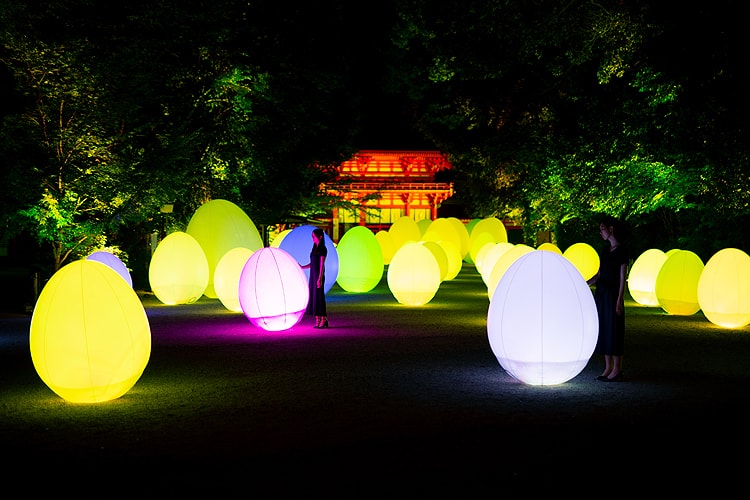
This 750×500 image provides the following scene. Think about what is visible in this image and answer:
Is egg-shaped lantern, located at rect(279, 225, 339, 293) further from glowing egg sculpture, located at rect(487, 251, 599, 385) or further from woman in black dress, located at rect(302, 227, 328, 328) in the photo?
glowing egg sculpture, located at rect(487, 251, 599, 385)

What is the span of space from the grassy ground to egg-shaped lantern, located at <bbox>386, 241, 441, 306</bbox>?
20.2 ft

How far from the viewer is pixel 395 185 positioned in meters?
59.8

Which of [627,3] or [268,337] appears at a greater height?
[627,3]

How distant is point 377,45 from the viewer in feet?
149

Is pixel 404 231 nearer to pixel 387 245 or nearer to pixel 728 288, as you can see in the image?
pixel 387 245

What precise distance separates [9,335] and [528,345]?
9344 millimetres

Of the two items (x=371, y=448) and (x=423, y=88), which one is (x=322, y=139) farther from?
(x=371, y=448)

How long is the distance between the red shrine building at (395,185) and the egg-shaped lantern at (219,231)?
33897mm

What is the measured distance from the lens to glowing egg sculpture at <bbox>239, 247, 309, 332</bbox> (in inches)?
598

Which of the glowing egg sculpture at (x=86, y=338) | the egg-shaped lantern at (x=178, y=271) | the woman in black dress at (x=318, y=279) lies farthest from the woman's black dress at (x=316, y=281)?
the glowing egg sculpture at (x=86, y=338)

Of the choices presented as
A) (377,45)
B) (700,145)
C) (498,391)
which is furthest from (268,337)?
(377,45)

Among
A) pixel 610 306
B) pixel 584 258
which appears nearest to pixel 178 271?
pixel 584 258

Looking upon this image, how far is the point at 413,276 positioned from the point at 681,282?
19.2 feet

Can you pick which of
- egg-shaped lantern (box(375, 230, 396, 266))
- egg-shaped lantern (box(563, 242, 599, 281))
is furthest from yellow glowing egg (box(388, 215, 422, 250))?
egg-shaped lantern (box(563, 242, 599, 281))
